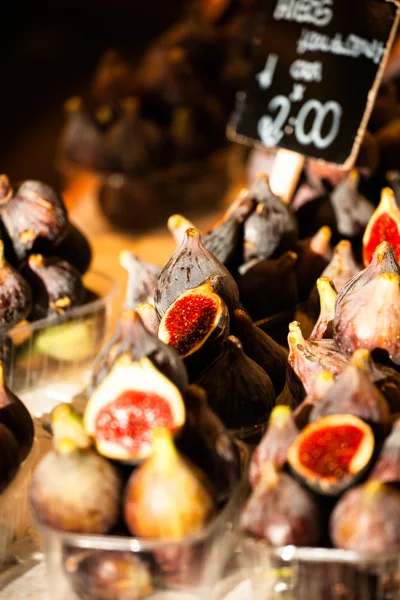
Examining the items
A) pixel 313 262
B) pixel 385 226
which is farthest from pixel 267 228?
pixel 385 226

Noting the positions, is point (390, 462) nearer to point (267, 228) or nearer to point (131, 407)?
point (131, 407)

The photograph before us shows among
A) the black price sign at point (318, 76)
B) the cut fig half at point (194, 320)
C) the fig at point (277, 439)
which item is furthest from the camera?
the black price sign at point (318, 76)

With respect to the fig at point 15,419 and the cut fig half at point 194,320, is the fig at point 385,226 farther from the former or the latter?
the fig at point 15,419

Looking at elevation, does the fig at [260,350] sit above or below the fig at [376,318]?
below

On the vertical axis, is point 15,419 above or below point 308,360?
below

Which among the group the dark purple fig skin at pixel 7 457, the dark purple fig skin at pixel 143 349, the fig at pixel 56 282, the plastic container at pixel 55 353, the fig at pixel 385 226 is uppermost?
the fig at pixel 385 226

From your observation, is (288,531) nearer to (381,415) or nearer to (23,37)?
(381,415)

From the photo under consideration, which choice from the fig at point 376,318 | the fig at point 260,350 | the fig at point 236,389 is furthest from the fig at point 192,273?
the fig at point 376,318
